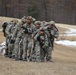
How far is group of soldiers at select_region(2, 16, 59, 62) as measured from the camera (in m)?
19.8

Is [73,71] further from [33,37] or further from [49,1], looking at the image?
[49,1]

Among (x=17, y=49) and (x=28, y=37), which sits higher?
(x=28, y=37)

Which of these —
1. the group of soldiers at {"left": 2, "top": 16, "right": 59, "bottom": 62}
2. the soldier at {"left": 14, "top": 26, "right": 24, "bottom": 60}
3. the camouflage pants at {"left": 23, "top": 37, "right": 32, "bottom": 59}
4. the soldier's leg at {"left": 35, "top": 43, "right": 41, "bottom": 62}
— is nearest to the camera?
the soldier's leg at {"left": 35, "top": 43, "right": 41, "bottom": 62}

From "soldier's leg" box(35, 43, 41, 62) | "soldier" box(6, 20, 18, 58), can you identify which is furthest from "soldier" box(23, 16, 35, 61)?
"soldier" box(6, 20, 18, 58)

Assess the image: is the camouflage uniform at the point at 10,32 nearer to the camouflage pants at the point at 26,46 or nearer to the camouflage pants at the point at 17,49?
the camouflage pants at the point at 17,49

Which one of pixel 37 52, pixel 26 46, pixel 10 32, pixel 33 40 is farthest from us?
pixel 10 32

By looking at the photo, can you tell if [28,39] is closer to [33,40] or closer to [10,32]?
[33,40]

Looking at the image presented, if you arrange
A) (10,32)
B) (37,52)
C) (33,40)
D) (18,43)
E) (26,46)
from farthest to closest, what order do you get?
(10,32), (18,43), (33,40), (26,46), (37,52)

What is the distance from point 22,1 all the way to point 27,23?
206ft

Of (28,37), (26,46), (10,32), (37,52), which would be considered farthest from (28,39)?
(10,32)

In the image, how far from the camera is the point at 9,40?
22.0m

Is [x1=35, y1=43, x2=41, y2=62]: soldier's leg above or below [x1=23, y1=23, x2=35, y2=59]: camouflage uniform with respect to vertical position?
below

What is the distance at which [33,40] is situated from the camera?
2028 cm

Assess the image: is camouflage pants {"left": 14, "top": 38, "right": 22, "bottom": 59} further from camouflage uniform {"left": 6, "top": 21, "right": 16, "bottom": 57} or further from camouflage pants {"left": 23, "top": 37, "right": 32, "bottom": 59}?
camouflage uniform {"left": 6, "top": 21, "right": 16, "bottom": 57}
